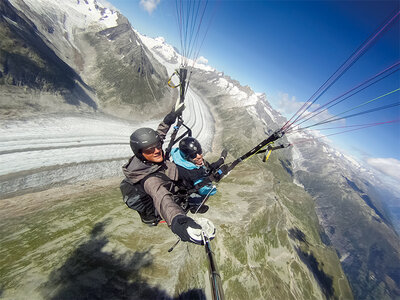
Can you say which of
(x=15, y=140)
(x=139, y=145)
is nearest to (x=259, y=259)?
(x=139, y=145)

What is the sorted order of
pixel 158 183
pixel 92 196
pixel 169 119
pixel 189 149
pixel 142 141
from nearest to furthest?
pixel 158 183 → pixel 142 141 → pixel 189 149 → pixel 169 119 → pixel 92 196

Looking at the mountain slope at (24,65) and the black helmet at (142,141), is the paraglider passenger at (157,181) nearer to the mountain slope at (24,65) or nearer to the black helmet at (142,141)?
the black helmet at (142,141)

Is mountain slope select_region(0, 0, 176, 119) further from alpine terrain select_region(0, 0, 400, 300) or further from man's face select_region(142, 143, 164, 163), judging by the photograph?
man's face select_region(142, 143, 164, 163)

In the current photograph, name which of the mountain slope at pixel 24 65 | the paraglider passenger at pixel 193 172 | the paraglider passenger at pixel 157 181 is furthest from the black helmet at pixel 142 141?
the mountain slope at pixel 24 65

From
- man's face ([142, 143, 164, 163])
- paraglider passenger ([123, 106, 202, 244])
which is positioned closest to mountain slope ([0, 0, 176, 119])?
paraglider passenger ([123, 106, 202, 244])

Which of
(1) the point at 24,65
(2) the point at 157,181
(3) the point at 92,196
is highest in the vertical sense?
(2) the point at 157,181

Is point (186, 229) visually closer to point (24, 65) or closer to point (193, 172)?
point (193, 172)

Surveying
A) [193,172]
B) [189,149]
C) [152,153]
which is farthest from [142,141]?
[189,149]
